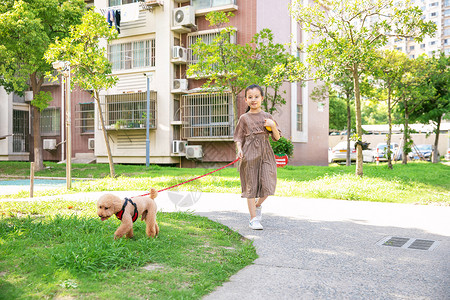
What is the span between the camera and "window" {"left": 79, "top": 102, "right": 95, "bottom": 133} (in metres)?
24.3

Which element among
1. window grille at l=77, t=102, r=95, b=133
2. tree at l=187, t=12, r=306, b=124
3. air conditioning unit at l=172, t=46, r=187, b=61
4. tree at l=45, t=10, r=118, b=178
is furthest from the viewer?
window grille at l=77, t=102, r=95, b=133

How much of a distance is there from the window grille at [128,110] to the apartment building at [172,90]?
0.05 metres

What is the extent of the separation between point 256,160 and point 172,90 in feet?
52.8

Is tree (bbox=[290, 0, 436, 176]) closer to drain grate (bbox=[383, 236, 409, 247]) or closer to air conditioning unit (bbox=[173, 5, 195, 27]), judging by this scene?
drain grate (bbox=[383, 236, 409, 247])

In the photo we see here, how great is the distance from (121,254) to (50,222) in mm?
2095

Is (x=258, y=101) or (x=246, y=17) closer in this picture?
(x=258, y=101)

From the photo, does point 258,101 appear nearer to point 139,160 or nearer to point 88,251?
point 88,251

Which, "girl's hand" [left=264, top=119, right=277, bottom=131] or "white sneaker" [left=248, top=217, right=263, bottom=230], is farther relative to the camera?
"white sneaker" [left=248, top=217, right=263, bottom=230]

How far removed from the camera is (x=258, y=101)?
526 cm

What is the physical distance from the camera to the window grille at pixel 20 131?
26.1 meters

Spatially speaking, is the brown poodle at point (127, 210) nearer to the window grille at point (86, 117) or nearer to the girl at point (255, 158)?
the girl at point (255, 158)

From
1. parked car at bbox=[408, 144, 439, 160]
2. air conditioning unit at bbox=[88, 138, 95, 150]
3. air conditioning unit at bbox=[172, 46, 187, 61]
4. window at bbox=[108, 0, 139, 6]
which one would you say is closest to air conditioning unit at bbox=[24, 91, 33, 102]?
air conditioning unit at bbox=[88, 138, 95, 150]

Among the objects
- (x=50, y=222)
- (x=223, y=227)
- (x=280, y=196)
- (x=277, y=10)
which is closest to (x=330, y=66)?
(x=280, y=196)

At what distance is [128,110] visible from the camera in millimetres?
21719
